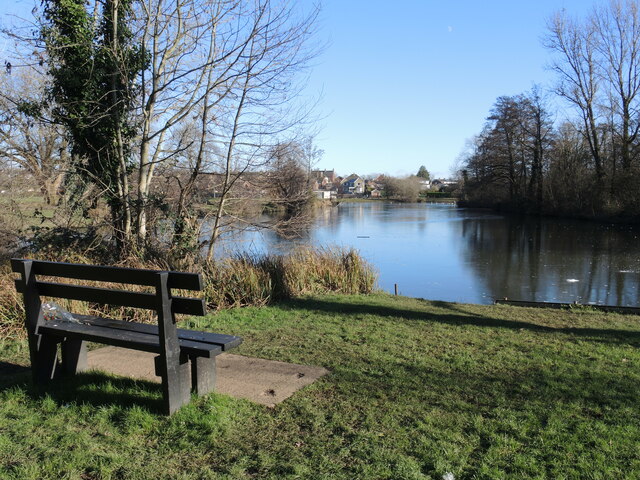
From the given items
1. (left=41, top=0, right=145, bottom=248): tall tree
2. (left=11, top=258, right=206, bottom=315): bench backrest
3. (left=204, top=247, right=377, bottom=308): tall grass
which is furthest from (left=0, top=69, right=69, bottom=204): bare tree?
(left=11, top=258, right=206, bottom=315): bench backrest

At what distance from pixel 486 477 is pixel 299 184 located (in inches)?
376

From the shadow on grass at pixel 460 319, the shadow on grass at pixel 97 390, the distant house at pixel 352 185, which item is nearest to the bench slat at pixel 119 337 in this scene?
the shadow on grass at pixel 97 390

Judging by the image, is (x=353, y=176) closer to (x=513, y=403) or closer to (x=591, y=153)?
(x=591, y=153)

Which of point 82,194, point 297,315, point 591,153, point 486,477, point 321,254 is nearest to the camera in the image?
point 486,477

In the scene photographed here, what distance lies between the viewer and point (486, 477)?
2.79m

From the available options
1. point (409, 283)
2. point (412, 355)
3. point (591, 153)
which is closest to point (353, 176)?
point (591, 153)

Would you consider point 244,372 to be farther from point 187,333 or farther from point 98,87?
point 98,87

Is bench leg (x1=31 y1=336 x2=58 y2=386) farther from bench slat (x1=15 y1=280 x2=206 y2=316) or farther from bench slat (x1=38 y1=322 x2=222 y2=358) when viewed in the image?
bench slat (x1=15 y1=280 x2=206 y2=316)

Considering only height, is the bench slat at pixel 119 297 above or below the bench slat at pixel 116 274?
below

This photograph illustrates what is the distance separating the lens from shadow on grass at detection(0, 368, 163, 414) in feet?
12.3

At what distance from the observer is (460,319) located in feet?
25.3

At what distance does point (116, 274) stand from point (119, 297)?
7.0 inches

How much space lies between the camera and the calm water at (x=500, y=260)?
1488cm

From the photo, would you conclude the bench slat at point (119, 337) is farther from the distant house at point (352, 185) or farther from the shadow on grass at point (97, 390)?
the distant house at point (352, 185)
